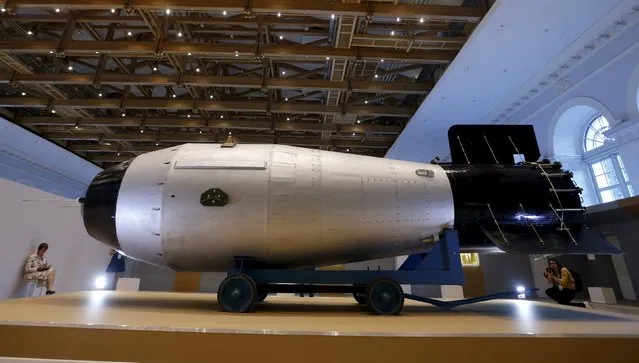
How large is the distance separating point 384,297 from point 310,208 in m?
0.92

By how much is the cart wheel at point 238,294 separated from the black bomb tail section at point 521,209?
1860mm

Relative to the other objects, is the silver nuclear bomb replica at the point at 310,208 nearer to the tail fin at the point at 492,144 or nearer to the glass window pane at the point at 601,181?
the tail fin at the point at 492,144

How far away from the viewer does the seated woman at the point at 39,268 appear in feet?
18.1

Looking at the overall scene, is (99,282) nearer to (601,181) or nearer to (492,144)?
(492,144)

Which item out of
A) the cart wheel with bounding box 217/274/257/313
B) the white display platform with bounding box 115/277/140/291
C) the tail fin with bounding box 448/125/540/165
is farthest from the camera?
the white display platform with bounding box 115/277/140/291

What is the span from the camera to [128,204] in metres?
2.62

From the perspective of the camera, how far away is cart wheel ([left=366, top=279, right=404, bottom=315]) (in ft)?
8.10

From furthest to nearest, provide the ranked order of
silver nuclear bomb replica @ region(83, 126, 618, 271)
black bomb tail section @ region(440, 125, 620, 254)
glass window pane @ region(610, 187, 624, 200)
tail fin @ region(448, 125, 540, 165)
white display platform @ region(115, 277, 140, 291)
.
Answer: glass window pane @ region(610, 187, 624, 200) < white display platform @ region(115, 277, 140, 291) < tail fin @ region(448, 125, 540, 165) < black bomb tail section @ region(440, 125, 620, 254) < silver nuclear bomb replica @ region(83, 126, 618, 271)

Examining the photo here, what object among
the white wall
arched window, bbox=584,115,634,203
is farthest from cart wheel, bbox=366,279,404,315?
arched window, bbox=584,115,634,203

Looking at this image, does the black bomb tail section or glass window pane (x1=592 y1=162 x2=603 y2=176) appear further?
glass window pane (x1=592 y1=162 x2=603 y2=176)

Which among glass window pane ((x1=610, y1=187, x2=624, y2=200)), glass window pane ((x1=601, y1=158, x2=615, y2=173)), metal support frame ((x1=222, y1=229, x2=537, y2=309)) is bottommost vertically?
metal support frame ((x1=222, y1=229, x2=537, y2=309))

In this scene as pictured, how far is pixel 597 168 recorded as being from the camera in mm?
7020

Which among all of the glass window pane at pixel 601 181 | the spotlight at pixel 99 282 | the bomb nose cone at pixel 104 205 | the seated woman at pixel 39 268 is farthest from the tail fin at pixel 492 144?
the spotlight at pixel 99 282

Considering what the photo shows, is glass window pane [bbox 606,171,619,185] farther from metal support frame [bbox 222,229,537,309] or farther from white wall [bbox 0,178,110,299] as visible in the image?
white wall [bbox 0,178,110,299]
